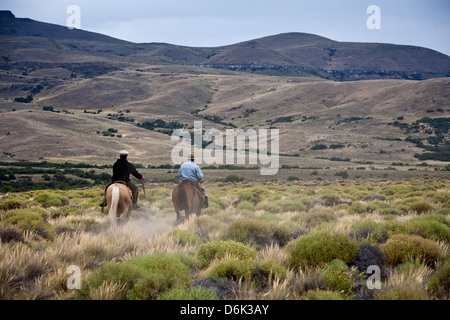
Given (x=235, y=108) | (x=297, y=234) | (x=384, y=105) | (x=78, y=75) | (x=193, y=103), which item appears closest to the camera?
(x=297, y=234)

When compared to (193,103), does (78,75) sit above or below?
above

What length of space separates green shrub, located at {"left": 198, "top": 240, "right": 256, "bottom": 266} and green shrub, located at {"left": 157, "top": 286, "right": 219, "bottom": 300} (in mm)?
1411

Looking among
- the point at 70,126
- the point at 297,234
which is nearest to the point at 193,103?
the point at 70,126

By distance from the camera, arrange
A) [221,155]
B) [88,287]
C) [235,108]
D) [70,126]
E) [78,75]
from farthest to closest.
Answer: [78,75] → [235,108] → [70,126] → [221,155] → [88,287]

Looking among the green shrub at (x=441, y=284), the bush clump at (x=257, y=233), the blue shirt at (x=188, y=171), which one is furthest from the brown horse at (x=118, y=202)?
the green shrub at (x=441, y=284)

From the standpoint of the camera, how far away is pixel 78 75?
6127 inches

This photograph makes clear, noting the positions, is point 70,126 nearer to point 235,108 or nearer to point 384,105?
point 235,108

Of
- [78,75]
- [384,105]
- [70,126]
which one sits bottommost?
[70,126]

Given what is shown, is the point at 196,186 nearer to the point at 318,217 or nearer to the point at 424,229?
the point at 318,217

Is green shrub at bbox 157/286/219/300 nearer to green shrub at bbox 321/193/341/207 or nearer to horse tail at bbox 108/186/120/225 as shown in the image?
horse tail at bbox 108/186/120/225

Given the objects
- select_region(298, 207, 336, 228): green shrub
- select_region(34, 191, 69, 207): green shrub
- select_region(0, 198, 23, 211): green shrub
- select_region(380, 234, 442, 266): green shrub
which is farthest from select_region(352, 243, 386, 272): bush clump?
select_region(34, 191, 69, 207): green shrub

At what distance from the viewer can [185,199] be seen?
418 inches
